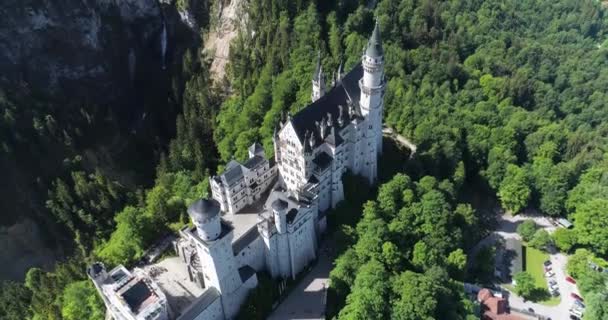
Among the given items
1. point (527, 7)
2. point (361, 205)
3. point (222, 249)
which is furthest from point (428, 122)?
point (527, 7)

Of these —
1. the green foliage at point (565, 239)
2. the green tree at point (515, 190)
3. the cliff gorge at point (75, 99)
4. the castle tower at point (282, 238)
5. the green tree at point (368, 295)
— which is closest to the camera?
the green tree at point (368, 295)

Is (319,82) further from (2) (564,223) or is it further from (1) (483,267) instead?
(2) (564,223)

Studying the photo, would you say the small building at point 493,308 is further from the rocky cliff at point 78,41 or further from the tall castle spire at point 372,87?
the rocky cliff at point 78,41

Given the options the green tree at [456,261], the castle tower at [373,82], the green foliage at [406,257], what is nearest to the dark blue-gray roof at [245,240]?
the green foliage at [406,257]

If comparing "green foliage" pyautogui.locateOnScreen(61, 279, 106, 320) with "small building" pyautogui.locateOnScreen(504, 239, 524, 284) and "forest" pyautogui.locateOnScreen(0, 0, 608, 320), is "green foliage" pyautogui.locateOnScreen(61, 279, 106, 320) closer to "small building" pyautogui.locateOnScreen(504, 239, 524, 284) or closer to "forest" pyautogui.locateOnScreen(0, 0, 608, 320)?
"forest" pyautogui.locateOnScreen(0, 0, 608, 320)

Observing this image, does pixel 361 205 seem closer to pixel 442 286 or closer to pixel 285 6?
pixel 442 286

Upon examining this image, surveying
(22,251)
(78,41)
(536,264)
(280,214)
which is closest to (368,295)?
(280,214)
